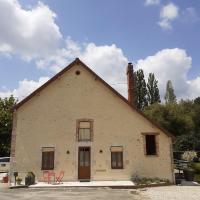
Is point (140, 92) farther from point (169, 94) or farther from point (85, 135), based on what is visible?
point (85, 135)

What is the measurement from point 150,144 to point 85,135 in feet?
15.4

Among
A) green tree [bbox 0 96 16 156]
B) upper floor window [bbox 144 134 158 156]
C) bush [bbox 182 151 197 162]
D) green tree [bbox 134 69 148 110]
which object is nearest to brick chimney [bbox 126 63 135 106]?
upper floor window [bbox 144 134 158 156]

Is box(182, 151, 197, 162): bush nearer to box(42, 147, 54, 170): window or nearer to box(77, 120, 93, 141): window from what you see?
box(77, 120, 93, 141): window

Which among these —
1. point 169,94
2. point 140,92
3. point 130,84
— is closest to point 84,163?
point 130,84

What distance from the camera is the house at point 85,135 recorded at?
21.5 m

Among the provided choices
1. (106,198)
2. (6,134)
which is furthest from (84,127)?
(6,134)

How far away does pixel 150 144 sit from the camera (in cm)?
2206

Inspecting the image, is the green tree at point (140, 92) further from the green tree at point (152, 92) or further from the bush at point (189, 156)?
the bush at point (189, 156)

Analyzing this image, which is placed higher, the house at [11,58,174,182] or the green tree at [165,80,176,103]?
the green tree at [165,80,176,103]

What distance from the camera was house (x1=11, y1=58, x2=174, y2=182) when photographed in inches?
845

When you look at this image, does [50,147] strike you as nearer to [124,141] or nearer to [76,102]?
[76,102]

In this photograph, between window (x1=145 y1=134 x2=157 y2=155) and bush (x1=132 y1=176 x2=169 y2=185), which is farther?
window (x1=145 y1=134 x2=157 y2=155)

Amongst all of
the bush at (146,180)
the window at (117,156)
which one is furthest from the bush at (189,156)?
the window at (117,156)

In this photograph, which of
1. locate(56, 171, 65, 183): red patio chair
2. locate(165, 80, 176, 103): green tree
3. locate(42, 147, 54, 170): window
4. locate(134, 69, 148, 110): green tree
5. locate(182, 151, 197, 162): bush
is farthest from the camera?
locate(165, 80, 176, 103): green tree
